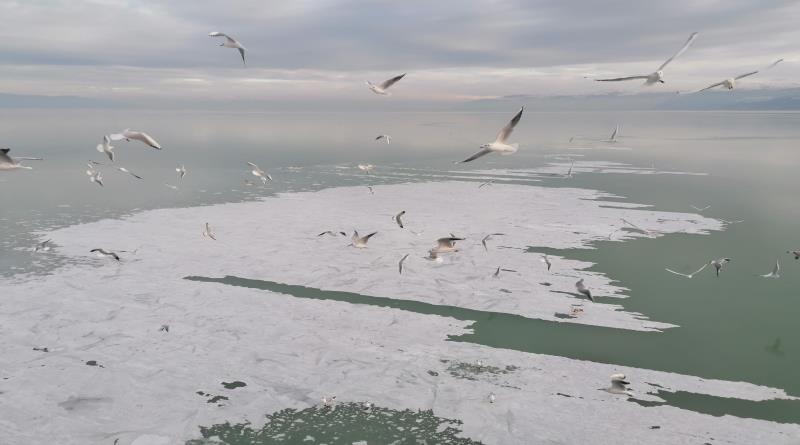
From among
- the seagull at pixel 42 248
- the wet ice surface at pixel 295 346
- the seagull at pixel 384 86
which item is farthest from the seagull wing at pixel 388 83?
the seagull at pixel 42 248

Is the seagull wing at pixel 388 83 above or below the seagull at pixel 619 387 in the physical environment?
above

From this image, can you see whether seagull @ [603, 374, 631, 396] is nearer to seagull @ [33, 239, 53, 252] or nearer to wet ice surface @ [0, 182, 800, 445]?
wet ice surface @ [0, 182, 800, 445]

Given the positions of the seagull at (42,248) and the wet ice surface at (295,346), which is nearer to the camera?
the wet ice surface at (295,346)

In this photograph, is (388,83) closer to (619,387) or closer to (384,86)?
(384,86)

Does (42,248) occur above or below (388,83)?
below

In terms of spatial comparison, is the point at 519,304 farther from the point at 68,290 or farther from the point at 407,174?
the point at 407,174

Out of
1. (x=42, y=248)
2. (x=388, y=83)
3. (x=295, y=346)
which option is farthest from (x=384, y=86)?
(x=42, y=248)

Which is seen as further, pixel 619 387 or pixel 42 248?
pixel 42 248

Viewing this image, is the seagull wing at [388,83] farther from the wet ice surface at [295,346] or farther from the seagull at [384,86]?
the wet ice surface at [295,346]
